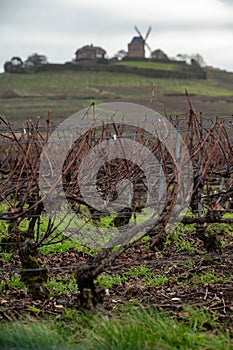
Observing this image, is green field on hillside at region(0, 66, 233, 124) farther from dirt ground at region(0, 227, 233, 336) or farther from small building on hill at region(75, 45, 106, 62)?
small building on hill at region(75, 45, 106, 62)

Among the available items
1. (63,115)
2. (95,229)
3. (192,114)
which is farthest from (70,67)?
(192,114)

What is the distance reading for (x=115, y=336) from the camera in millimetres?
3105

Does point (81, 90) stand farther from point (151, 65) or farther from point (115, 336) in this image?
point (115, 336)

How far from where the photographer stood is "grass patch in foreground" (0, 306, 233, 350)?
3043 millimetres

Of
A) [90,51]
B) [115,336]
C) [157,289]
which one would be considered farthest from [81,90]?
[115,336]

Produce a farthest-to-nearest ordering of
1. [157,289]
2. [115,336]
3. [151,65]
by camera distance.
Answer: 1. [151,65]
2. [157,289]
3. [115,336]

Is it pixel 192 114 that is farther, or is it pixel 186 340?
pixel 192 114

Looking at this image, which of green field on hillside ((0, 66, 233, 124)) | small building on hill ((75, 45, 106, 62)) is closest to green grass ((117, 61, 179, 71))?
green field on hillside ((0, 66, 233, 124))

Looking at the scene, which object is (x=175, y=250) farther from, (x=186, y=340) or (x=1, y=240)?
(x=186, y=340)

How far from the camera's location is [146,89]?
34219 millimetres

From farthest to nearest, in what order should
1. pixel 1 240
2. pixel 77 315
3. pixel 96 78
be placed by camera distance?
pixel 96 78, pixel 1 240, pixel 77 315

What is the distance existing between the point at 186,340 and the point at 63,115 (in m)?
20.3

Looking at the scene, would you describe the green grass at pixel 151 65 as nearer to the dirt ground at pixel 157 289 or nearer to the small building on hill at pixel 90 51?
the small building on hill at pixel 90 51

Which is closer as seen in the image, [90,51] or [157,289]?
[157,289]
